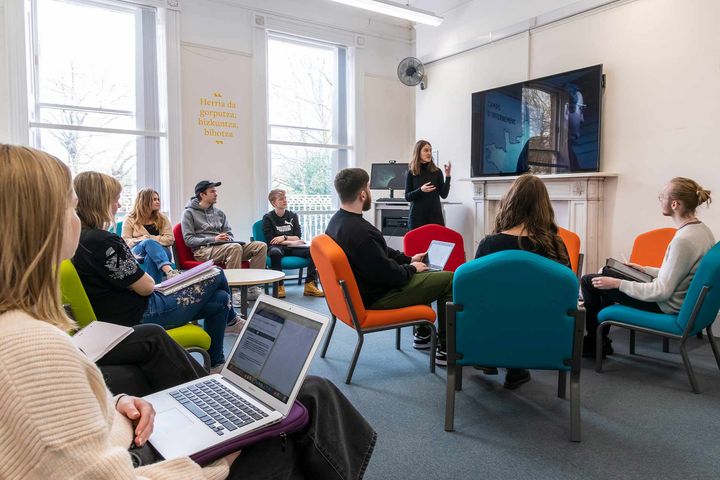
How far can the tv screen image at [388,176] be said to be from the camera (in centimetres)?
641

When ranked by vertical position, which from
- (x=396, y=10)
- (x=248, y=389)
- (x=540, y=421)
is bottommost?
(x=540, y=421)

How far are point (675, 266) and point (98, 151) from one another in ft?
17.2

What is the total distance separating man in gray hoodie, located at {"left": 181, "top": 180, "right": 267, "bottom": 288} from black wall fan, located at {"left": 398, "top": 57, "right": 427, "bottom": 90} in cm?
304

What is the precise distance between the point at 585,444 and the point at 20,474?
79.4 inches

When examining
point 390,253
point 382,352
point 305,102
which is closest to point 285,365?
point 390,253

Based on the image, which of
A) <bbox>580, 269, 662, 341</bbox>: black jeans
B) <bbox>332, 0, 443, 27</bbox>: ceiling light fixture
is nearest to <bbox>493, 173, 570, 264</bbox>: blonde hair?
Result: <bbox>580, 269, 662, 341</bbox>: black jeans

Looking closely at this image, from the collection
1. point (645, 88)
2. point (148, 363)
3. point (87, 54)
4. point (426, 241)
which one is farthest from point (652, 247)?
point (87, 54)

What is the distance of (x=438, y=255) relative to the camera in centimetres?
299

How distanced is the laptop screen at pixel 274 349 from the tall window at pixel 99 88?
4487mm

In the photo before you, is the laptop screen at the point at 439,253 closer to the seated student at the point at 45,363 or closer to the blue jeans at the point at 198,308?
the blue jeans at the point at 198,308

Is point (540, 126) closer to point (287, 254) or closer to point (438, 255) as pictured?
point (438, 255)

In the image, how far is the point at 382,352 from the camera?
10.6 ft

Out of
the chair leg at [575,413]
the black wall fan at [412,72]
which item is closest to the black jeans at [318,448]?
the chair leg at [575,413]

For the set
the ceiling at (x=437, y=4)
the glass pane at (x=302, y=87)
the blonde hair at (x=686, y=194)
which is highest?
the ceiling at (x=437, y=4)
